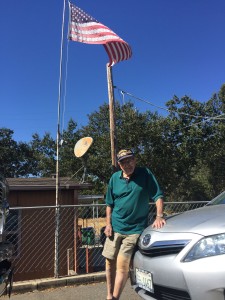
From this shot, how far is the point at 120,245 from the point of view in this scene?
4129mm

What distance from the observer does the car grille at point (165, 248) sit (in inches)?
120

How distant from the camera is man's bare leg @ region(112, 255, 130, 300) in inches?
154

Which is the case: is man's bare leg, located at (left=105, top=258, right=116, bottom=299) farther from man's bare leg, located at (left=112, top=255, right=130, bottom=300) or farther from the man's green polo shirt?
the man's green polo shirt

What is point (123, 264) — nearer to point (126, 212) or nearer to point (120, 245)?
point (120, 245)

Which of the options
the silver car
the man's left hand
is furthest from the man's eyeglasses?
the silver car

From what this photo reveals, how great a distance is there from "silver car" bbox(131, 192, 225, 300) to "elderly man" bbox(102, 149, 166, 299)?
1.44 ft

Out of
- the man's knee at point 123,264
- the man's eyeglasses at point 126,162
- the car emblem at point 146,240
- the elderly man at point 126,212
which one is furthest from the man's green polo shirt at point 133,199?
the car emblem at point 146,240

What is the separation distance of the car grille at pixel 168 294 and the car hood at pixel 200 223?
482mm

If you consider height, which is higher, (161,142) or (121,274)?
(161,142)

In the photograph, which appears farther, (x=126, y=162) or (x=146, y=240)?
(x=126, y=162)

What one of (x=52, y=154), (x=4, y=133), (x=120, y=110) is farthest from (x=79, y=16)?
(x=4, y=133)

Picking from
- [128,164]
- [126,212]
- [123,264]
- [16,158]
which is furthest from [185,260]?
[16,158]

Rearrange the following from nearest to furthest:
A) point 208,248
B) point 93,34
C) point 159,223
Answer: point 208,248, point 159,223, point 93,34

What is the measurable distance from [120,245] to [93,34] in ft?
20.0
